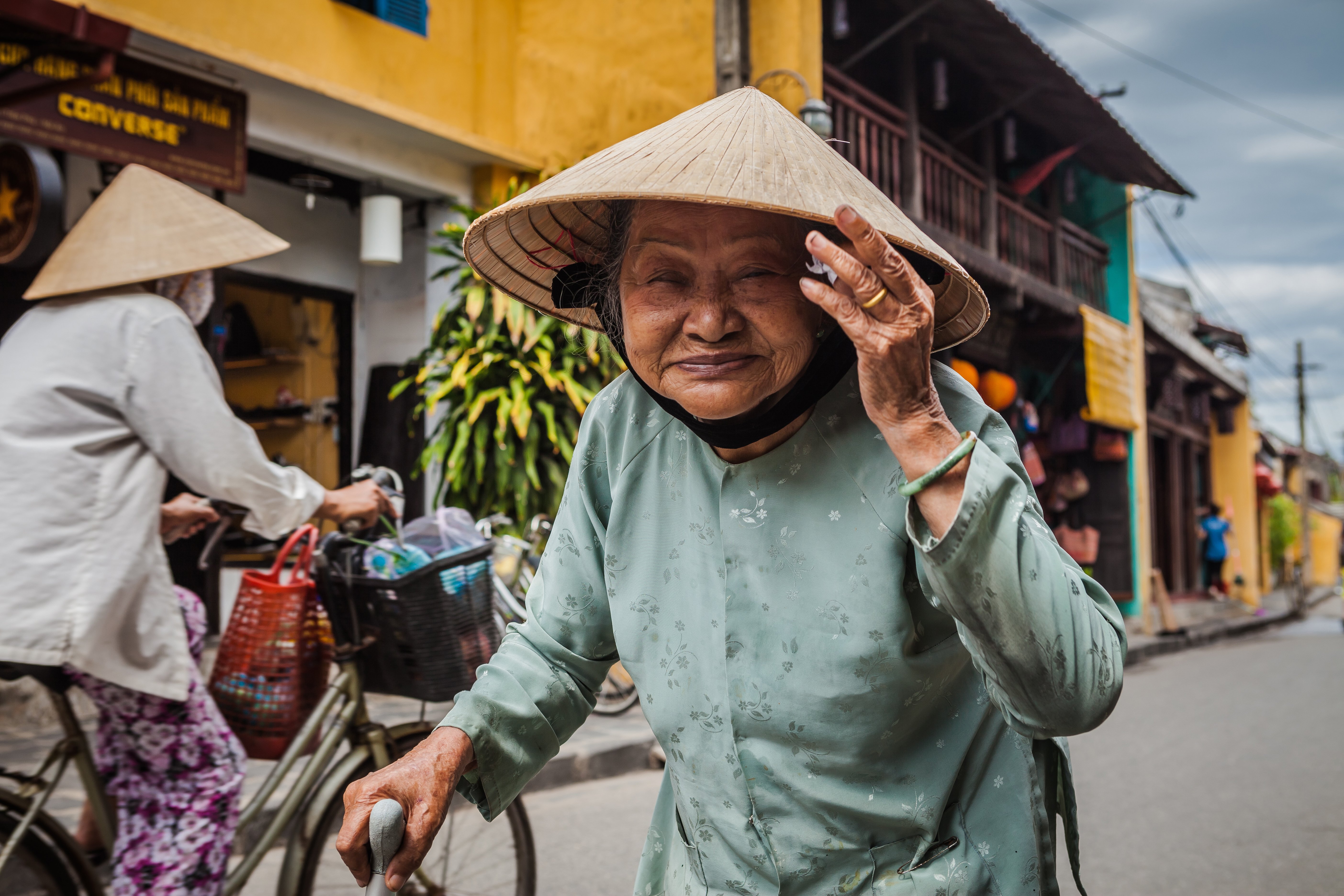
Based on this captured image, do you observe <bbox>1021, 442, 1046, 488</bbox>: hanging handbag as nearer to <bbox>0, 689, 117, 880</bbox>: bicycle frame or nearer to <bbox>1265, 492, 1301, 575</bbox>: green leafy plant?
<bbox>0, 689, 117, 880</bbox>: bicycle frame

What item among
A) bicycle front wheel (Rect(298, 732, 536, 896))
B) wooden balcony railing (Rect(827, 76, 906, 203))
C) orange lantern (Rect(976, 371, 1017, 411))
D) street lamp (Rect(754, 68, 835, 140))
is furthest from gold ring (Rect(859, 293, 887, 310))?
orange lantern (Rect(976, 371, 1017, 411))

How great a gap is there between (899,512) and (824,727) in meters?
0.27

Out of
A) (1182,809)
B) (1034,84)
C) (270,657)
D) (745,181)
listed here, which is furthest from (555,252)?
(1034,84)

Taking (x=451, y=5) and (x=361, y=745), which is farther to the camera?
(x=451, y=5)

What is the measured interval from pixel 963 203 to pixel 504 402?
22.5 ft

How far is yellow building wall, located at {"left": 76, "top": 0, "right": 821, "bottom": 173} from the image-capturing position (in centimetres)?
646

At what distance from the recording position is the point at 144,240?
2.43 meters

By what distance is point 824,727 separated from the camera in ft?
4.01

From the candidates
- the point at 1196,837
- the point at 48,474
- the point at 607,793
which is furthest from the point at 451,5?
the point at 1196,837

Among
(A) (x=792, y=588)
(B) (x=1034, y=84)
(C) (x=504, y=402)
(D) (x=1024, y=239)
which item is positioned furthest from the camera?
(D) (x=1024, y=239)

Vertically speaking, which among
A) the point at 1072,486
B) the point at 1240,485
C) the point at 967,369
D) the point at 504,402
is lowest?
the point at 1072,486

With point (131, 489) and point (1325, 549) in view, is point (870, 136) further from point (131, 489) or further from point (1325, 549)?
point (1325, 549)

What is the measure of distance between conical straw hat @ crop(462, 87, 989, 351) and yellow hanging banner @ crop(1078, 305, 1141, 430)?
504 inches

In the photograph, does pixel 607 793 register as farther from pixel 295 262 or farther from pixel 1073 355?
pixel 1073 355
